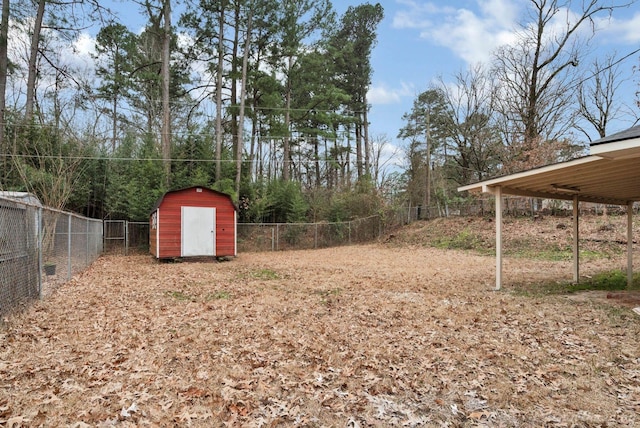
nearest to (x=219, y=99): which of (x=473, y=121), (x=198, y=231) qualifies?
(x=198, y=231)

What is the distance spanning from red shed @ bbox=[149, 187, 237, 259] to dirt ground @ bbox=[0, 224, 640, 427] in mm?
4727

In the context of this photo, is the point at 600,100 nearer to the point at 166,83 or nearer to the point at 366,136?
the point at 366,136

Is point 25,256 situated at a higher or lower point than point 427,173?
lower

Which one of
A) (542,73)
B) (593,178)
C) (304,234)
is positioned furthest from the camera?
(542,73)

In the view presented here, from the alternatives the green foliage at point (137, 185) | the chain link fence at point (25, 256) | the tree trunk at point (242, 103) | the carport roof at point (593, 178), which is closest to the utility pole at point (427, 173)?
the tree trunk at point (242, 103)

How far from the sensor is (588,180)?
603cm

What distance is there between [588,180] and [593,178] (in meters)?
0.21

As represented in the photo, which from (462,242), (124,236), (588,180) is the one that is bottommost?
(462,242)

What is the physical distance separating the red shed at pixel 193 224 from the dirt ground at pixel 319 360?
15.5ft

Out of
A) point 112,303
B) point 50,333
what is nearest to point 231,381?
point 50,333

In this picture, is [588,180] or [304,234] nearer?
[588,180]

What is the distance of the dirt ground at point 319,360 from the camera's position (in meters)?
2.45

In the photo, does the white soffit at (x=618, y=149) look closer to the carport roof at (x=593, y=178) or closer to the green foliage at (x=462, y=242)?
the carport roof at (x=593, y=178)

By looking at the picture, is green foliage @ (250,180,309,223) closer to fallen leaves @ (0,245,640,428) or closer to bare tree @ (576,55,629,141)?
fallen leaves @ (0,245,640,428)
